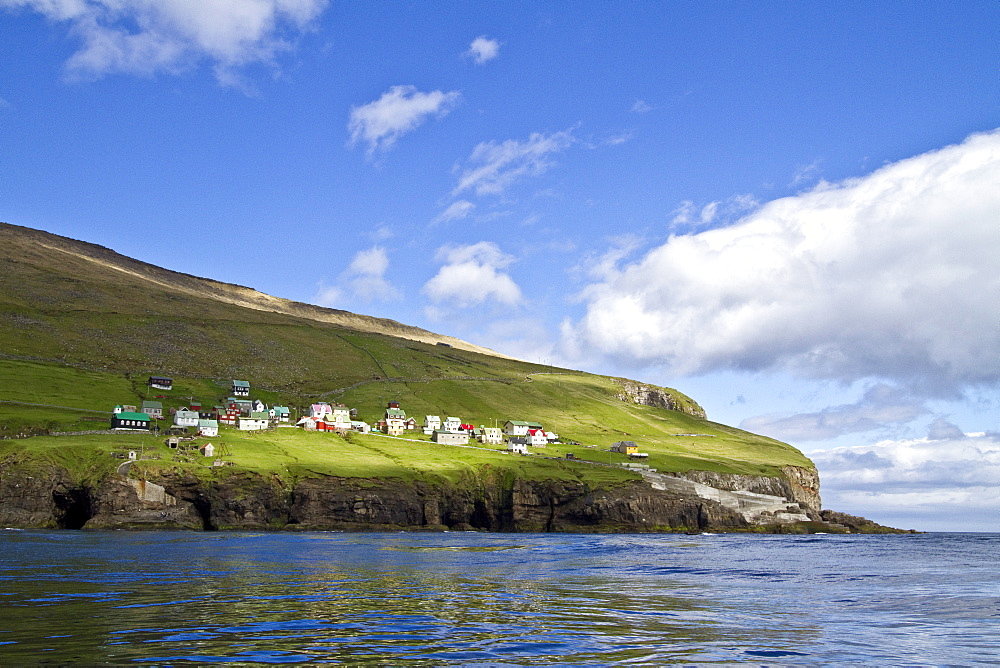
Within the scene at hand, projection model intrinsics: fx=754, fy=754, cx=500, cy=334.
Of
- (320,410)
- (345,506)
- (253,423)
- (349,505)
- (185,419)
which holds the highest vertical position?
(320,410)

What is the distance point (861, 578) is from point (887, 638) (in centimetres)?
2843

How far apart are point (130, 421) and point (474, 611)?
14029 cm

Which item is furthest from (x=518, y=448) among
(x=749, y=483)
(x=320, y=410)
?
(x=749, y=483)

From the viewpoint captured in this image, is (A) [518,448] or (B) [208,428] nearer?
(B) [208,428]

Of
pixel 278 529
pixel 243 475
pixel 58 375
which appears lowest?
pixel 278 529

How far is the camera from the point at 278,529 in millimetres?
112562

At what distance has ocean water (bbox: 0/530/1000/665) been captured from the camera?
21594mm

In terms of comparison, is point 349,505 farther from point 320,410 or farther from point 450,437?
point 320,410

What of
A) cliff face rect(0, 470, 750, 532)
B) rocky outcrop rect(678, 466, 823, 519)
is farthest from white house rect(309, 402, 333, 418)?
rocky outcrop rect(678, 466, 823, 519)

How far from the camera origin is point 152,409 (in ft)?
547

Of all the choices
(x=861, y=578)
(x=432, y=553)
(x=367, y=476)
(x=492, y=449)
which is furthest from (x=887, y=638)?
(x=492, y=449)

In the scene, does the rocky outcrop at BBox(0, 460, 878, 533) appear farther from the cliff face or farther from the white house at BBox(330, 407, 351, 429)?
the white house at BBox(330, 407, 351, 429)

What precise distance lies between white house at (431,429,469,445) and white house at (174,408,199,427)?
2230 inches

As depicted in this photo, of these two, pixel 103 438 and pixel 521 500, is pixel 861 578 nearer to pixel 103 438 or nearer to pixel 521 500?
pixel 521 500
